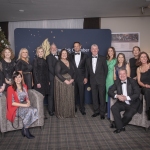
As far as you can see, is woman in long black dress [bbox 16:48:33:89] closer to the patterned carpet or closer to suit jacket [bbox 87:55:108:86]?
the patterned carpet

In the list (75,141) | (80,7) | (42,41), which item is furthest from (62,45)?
(75,141)

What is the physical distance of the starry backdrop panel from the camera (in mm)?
5914

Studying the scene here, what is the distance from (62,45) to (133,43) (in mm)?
2659

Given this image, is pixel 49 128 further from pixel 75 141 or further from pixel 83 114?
pixel 83 114

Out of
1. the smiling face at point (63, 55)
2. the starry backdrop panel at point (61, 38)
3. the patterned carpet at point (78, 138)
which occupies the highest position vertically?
the starry backdrop panel at point (61, 38)

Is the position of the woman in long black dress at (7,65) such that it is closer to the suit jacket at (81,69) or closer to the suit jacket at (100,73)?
the suit jacket at (81,69)

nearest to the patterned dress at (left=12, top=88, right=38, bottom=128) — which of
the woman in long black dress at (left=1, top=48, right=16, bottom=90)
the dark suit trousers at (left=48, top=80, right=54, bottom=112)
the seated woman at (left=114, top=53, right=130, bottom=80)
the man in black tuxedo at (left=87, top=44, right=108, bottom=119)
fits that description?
the woman in long black dress at (left=1, top=48, right=16, bottom=90)

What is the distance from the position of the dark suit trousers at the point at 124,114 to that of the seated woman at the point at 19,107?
5.17 ft

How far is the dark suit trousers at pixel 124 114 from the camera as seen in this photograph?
3.85m

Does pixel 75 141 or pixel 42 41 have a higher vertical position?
pixel 42 41

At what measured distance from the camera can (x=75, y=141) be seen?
3477 mm

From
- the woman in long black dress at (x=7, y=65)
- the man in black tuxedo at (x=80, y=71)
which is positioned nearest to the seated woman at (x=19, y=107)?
the woman in long black dress at (x=7, y=65)

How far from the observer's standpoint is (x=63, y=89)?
4625 millimetres

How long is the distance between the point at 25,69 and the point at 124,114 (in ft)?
7.76
